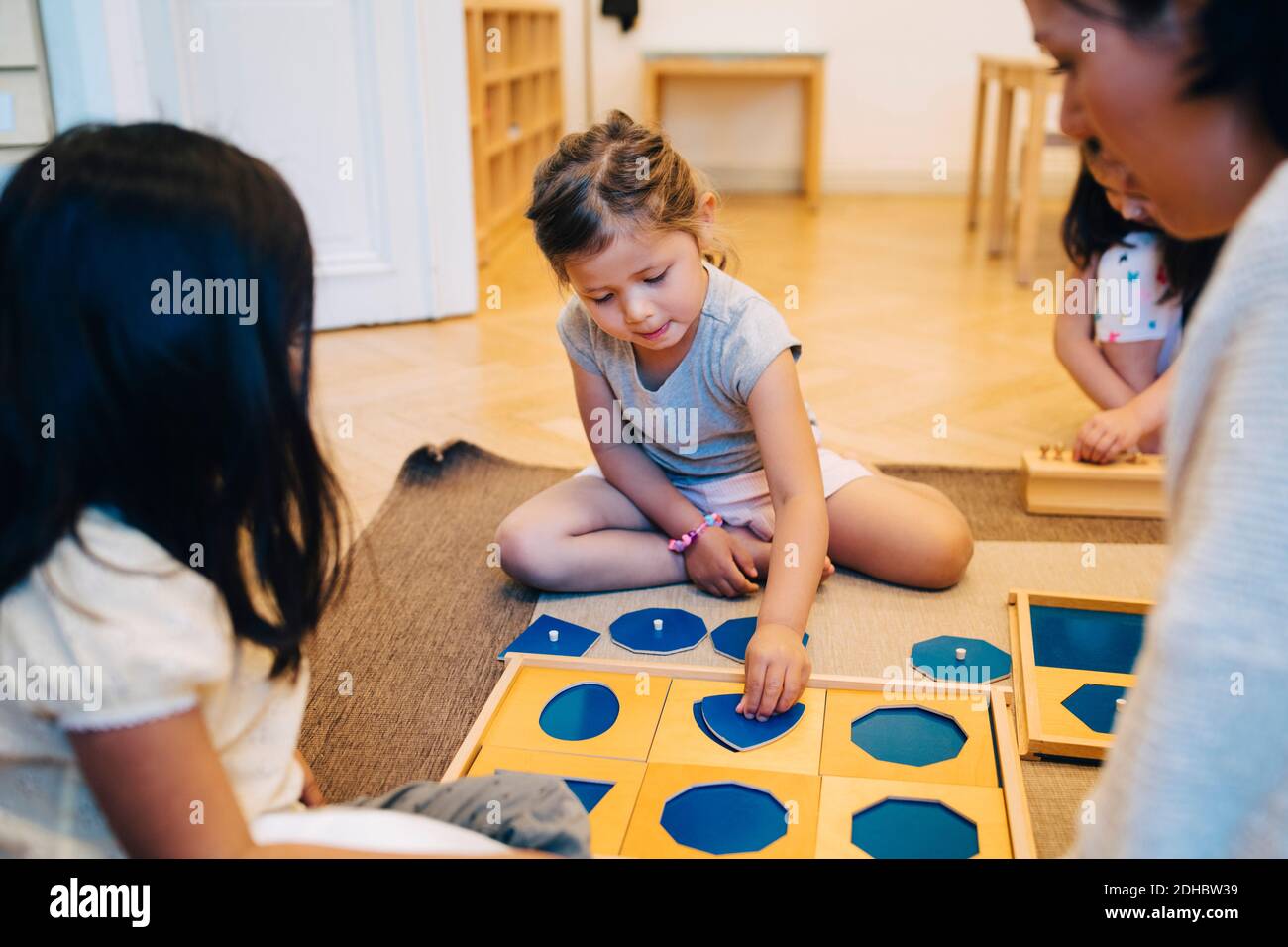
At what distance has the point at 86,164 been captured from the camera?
55cm

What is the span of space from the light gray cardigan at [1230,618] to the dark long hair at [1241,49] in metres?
0.06

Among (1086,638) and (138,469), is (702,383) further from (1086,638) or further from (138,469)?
(138,469)

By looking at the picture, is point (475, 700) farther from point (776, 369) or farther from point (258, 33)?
point (258, 33)

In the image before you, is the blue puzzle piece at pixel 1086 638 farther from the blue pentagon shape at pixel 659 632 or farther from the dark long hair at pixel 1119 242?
the dark long hair at pixel 1119 242

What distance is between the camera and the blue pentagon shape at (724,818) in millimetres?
829

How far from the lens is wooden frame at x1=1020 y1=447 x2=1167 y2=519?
146cm

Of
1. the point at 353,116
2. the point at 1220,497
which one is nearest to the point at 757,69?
the point at 353,116

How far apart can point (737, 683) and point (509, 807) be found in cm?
39

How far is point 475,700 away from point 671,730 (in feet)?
0.69

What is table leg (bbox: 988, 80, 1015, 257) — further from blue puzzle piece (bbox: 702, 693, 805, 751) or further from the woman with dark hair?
the woman with dark hair

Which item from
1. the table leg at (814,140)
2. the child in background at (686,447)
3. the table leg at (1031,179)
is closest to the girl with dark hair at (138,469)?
the child in background at (686,447)

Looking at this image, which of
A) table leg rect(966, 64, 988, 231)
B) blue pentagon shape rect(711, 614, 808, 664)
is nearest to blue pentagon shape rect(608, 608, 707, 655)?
blue pentagon shape rect(711, 614, 808, 664)

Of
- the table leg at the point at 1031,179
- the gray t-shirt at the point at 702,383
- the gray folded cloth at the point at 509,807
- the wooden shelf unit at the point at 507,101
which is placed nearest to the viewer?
the gray folded cloth at the point at 509,807

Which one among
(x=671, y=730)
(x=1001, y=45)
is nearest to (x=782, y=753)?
(x=671, y=730)
